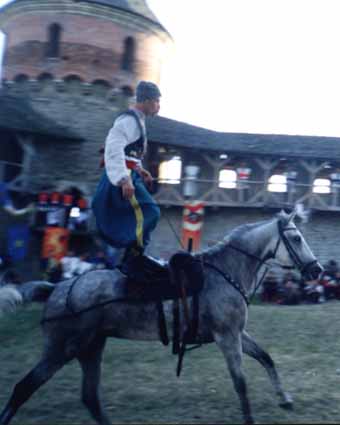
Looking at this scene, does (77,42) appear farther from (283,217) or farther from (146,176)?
(283,217)

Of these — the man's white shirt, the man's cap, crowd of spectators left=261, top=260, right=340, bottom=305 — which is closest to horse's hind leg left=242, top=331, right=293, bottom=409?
the man's white shirt

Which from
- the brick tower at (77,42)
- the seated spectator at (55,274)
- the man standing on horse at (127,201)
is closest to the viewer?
the man standing on horse at (127,201)

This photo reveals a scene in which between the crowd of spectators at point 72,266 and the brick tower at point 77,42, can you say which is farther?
the brick tower at point 77,42

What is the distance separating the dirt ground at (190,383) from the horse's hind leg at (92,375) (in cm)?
33

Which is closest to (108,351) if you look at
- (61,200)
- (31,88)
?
(61,200)

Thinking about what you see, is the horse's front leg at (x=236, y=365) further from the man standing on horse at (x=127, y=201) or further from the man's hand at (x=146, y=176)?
the man's hand at (x=146, y=176)

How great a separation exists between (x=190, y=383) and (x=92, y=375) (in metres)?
1.77

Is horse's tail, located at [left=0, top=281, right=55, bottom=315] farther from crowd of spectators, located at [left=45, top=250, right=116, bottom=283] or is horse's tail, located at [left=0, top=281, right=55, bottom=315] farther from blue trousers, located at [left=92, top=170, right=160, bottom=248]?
crowd of spectators, located at [left=45, top=250, right=116, bottom=283]

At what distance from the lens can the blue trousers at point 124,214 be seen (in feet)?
16.9

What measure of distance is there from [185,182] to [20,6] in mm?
11249

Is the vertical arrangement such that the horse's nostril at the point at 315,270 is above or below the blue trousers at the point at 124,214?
below

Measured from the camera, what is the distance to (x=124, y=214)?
5.20m

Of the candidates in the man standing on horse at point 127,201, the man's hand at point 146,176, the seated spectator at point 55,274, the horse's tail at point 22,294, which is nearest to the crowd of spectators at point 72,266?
the seated spectator at point 55,274

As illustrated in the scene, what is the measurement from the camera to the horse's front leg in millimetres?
5055
